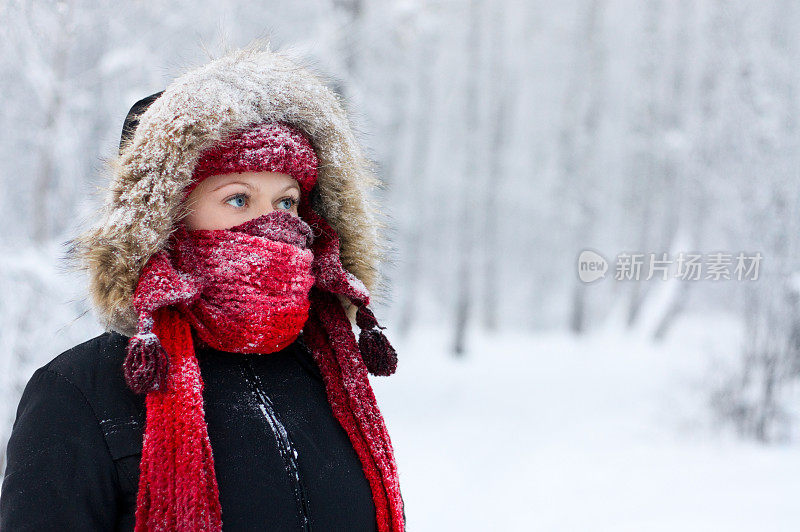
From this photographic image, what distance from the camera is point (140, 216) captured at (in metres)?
1.61

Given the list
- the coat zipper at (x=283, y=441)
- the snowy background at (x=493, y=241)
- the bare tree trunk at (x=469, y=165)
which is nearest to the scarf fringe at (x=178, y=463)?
the coat zipper at (x=283, y=441)

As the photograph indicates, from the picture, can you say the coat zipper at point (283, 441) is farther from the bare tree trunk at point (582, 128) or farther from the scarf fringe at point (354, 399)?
the bare tree trunk at point (582, 128)

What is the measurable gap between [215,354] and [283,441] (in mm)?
282

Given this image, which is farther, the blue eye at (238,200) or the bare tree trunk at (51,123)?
the bare tree trunk at (51,123)

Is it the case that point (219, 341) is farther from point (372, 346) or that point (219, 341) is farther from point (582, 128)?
point (582, 128)

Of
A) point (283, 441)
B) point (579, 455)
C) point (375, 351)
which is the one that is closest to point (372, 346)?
point (375, 351)

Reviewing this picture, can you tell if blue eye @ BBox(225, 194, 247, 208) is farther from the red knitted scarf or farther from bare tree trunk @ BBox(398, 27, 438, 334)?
bare tree trunk @ BBox(398, 27, 438, 334)

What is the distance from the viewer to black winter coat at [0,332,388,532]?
1.31 meters

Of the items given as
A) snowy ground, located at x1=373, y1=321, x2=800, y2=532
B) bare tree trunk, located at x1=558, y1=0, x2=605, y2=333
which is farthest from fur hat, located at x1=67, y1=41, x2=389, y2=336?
bare tree trunk, located at x1=558, y1=0, x2=605, y2=333

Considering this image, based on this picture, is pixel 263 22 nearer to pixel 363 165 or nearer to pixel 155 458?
pixel 363 165

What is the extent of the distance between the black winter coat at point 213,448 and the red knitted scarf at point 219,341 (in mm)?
55

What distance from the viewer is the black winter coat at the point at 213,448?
1306 mm

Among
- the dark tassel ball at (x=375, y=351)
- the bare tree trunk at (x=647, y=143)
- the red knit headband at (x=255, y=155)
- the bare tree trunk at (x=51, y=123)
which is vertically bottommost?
the dark tassel ball at (x=375, y=351)

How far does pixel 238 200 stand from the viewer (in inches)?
67.2
